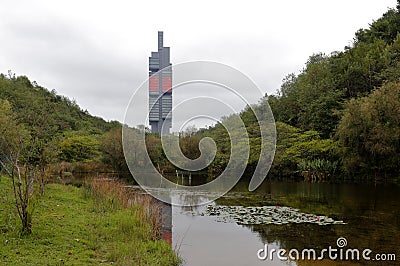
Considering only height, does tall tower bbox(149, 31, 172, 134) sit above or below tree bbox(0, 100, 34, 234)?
above

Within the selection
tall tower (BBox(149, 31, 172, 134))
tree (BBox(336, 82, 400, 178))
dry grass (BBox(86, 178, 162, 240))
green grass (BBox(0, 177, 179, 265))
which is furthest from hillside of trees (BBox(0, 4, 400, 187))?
green grass (BBox(0, 177, 179, 265))

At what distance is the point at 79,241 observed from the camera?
20.2ft

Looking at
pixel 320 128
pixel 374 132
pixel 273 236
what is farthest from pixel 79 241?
pixel 320 128

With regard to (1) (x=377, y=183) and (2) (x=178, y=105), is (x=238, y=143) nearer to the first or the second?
(1) (x=377, y=183)

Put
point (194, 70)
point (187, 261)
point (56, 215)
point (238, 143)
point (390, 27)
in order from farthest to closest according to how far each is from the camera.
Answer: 1. point (390, 27)
2. point (238, 143)
3. point (194, 70)
4. point (56, 215)
5. point (187, 261)

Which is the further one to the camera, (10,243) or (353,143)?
(353,143)

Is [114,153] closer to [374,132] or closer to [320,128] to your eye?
[320,128]

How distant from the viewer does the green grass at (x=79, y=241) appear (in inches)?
203

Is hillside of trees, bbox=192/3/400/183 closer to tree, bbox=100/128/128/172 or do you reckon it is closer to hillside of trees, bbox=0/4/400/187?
hillside of trees, bbox=0/4/400/187

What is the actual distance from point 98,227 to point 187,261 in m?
2.14

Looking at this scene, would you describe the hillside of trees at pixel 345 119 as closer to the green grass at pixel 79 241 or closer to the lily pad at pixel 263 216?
the lily pad at pixel 263 216

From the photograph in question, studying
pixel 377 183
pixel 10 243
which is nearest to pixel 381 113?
pixel 377 183

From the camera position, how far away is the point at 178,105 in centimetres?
1050

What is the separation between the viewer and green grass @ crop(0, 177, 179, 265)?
16.9ft
